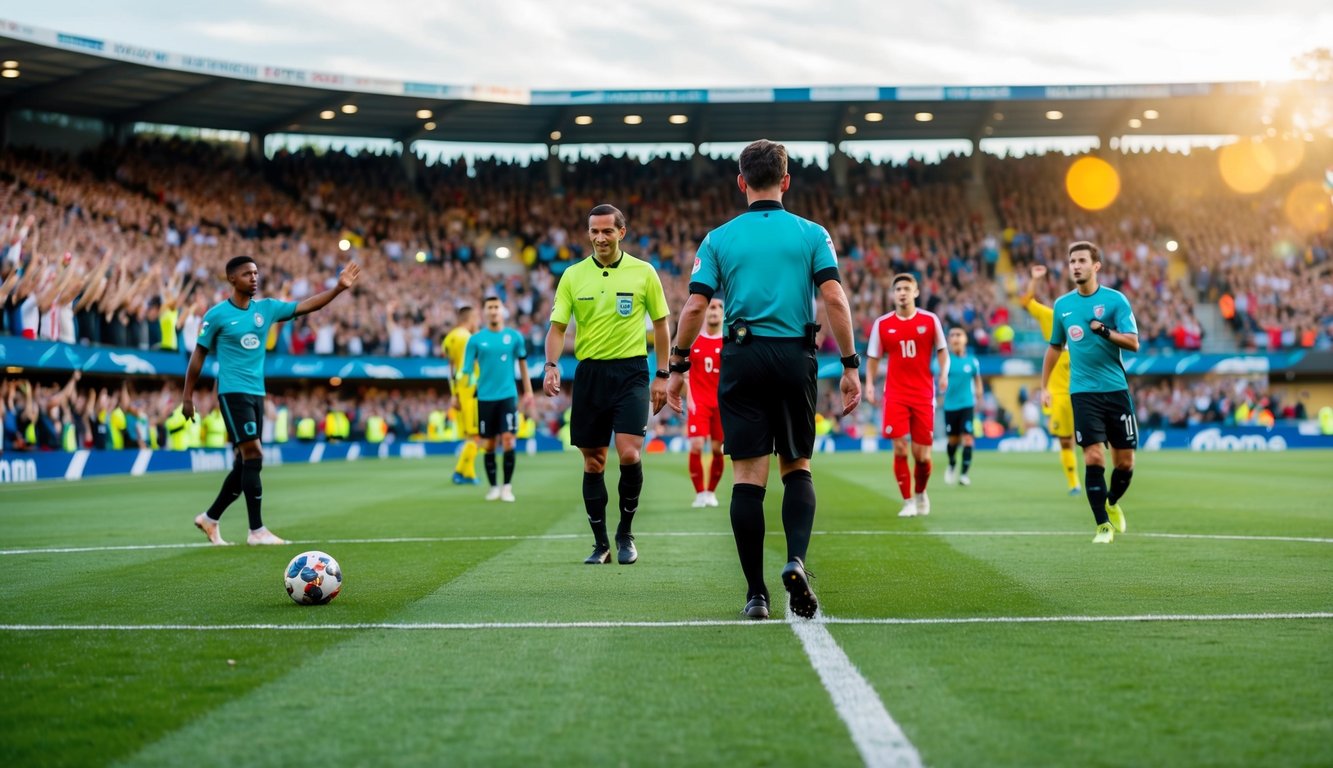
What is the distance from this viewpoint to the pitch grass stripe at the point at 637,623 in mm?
6129

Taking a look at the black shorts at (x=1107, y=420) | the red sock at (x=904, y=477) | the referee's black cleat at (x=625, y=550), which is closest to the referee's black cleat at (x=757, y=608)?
the referee's black cleat at (x=625, y=550)

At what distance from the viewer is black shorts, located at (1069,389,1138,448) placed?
415 inches

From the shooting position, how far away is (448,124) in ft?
166

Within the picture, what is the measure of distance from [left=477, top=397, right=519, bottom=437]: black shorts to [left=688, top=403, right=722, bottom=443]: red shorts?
2.74 metres

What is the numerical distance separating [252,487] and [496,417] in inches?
239

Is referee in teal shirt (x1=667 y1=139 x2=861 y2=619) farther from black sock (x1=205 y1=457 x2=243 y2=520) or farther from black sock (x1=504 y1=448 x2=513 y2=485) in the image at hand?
black sock (x1=504 y1=448 x2=513 y2=485)

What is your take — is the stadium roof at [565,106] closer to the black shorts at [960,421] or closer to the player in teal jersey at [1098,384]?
the black shorts at [960,421]

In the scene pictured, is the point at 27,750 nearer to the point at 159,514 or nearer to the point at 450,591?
the point at 450,591

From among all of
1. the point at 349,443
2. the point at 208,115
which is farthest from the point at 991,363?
the point at 208,115

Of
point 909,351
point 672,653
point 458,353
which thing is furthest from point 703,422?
point 672,653

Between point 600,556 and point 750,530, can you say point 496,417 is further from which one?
point 750,530

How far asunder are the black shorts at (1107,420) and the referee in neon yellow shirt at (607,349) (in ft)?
Result: 12.2

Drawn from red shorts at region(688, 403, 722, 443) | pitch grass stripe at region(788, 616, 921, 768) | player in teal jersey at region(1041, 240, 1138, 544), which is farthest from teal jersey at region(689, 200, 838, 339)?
red shorts at region(688, 403, 722, 443)

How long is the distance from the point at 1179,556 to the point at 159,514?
35.6 ft
